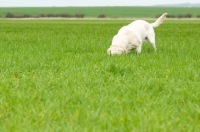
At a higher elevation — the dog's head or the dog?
the dog

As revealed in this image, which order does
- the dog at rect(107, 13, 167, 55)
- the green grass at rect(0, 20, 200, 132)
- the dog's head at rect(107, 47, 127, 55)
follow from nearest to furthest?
the green grass at rect(0, 20, 200, 132) → the dog's head at rect(107, 47, 127, 55) → the dog at rect(107, 13, 167, 55)

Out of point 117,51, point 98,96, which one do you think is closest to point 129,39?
point 117,51

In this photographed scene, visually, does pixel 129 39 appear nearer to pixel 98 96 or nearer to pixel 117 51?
pixel 117 51

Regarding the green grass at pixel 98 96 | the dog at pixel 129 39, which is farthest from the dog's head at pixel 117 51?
the green grass at pixel 98 96

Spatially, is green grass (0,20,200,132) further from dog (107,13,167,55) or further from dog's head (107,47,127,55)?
dog (107,13,167,55)

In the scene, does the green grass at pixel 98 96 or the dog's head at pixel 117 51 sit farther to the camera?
the dog's head at pixel 117 51

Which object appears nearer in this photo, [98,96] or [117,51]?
[98,96]

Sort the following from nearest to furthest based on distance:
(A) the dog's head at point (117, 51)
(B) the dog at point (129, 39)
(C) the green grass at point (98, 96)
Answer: (C) the green grass at point (98, 96), (A) the dog's head at point (117, 51), (B) the dog at point (129, 39)

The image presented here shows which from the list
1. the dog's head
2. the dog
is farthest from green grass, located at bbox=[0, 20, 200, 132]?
the dog

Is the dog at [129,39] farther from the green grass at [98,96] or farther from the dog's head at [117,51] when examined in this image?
the green grass at [98,96]

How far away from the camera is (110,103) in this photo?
4535 mm

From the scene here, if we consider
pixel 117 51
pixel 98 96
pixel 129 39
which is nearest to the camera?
pixel 98 96

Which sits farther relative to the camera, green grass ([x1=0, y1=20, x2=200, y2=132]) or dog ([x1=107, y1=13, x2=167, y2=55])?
dog ([x1=107, y1=13, x2=167, y2=55])

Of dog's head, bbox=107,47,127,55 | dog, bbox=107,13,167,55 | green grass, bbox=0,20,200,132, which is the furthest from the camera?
dog, bbox=107,13,167,55
